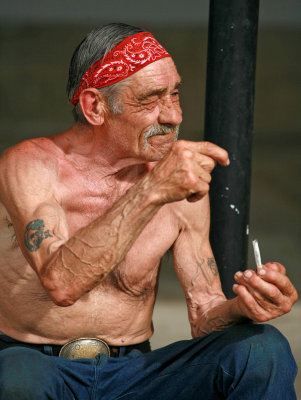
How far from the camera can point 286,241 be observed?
641 cm

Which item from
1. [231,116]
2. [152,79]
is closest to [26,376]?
[152,79]

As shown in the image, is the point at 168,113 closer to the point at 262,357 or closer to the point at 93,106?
the point at 93,106

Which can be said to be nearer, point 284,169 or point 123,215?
Result: point 123,215

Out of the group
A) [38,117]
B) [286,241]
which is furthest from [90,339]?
[38,117]

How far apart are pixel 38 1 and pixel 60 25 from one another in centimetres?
127

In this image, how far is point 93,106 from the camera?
3043 millimetres

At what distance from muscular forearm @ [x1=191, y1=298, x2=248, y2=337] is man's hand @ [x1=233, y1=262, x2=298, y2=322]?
11cm

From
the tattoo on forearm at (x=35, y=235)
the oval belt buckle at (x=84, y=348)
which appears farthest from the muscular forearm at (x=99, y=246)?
the oval belt buckle at (x=84, y=348)

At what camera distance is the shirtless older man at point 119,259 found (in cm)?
255

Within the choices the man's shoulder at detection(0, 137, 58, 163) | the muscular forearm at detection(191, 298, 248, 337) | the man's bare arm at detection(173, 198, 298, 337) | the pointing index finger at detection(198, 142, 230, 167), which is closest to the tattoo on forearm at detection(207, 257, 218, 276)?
the man's bare arm at detection(173, 198, 298, 337)

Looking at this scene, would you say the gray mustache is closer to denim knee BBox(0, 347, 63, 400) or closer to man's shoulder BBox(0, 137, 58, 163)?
man's shoulder BBox(0, 137, 58, 163)

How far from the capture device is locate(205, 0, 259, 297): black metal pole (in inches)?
140

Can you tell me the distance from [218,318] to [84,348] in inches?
22.6

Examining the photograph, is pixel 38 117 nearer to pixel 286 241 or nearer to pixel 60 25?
pixel 60 25
